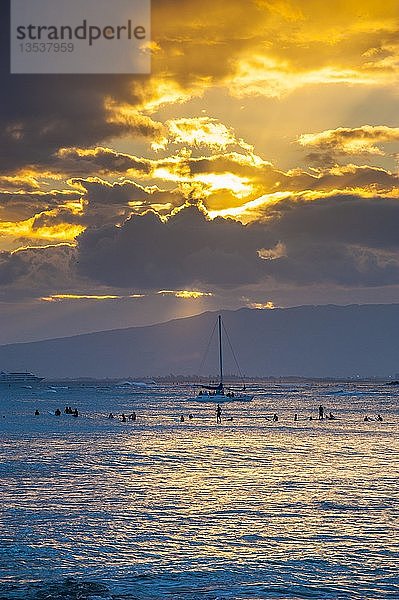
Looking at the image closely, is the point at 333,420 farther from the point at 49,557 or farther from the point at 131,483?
the point at 49,557

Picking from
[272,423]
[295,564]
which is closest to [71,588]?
[295,564]

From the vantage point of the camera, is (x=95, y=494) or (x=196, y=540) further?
(x=95, y=494)

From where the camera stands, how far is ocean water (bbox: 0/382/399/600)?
2831cm

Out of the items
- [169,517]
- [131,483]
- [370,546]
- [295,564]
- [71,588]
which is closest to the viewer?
→ [71,588]

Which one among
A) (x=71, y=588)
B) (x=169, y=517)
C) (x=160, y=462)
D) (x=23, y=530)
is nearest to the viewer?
(x=71, y=588)

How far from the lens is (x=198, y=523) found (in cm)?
3794

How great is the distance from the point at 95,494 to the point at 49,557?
48.6 feet

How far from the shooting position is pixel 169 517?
129ft

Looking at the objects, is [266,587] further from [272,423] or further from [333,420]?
[333,420]

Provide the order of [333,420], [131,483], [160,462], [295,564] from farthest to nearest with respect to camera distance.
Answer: [333,420], [160,462], [131,483], [295,564]

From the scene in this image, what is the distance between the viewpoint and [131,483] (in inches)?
2012

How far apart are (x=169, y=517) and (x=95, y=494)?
8678 mm

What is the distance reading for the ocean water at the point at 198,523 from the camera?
92.9 ft

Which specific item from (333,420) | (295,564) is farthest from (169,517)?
(333,420)
